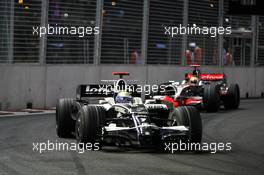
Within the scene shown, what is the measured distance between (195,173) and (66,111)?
513cm

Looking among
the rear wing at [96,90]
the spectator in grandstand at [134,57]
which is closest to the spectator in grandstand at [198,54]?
the spectator in grandstand at [134,57]

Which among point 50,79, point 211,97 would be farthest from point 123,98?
point 50,79

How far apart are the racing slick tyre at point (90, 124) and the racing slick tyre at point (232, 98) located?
11.5 metres

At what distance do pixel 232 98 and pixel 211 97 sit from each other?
2240mm

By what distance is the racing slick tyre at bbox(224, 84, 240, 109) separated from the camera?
2352 centimetres

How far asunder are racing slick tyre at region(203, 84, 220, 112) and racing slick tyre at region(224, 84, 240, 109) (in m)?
1.73

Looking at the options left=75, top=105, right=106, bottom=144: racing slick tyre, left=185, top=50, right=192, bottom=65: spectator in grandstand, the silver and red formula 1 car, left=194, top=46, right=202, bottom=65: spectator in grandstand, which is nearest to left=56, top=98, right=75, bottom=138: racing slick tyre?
left=75, top=105, right=106, bottom=144: racing slick tyre

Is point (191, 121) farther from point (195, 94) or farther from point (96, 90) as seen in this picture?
point (195, 94)

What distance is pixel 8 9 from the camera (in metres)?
22.3

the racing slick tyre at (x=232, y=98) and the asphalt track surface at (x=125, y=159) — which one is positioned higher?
the racing slick tyre at (x=232, y=98)

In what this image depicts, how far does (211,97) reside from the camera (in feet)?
70.9

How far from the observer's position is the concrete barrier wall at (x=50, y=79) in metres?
21.9

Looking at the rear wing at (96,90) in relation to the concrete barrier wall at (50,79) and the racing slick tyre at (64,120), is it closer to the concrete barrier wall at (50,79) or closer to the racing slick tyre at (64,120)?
the racing slick tyre at (64,120)

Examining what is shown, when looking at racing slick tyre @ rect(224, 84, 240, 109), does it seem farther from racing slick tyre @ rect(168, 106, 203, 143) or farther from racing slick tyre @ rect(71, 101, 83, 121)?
racing slick tyre @ rect(168, 106, 203, 143)
